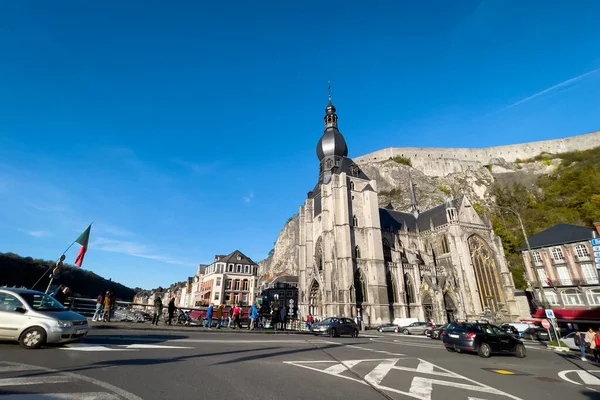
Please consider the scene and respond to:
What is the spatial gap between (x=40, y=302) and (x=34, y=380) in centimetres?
427

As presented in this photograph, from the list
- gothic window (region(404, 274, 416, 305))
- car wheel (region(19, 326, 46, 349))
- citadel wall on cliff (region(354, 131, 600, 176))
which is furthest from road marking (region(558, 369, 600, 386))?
citadel wall on cliff (region(354, 131, 600, 176))

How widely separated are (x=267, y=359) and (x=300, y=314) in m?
30.0

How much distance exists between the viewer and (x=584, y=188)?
172 feet

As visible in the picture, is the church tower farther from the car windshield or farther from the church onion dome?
the car windshield

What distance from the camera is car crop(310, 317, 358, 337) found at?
1805cm

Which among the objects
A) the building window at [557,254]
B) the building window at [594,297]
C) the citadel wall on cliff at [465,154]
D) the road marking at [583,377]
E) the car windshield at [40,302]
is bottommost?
the road marking at [583,377]

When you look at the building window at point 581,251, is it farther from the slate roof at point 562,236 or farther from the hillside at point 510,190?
the hillside at point 510,190

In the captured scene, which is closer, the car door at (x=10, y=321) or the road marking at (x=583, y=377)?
the car door at (x=10, y=321)

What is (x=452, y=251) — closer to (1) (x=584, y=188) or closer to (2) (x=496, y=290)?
(2) (x=496, y=290)

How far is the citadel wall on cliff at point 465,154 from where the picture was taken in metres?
86.1

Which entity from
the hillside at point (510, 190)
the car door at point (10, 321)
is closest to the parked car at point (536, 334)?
the hillside at point (510, 190)

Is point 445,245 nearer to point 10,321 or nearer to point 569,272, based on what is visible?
point 569,272

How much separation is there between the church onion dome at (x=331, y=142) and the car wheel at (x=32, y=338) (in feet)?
126

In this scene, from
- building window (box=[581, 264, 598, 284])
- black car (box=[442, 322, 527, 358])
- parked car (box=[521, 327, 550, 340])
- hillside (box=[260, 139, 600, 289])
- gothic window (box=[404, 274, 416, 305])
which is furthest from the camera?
hillside (box=[260, 139, 600, 289])
